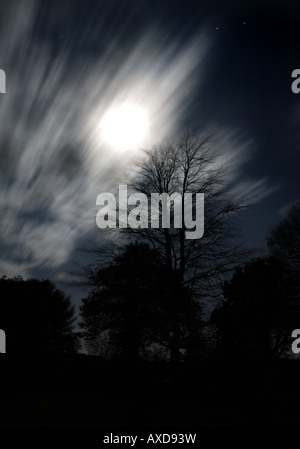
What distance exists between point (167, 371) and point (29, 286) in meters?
33.3

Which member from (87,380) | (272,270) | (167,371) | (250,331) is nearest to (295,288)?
(272,270)

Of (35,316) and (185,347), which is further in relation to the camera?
(35,316)

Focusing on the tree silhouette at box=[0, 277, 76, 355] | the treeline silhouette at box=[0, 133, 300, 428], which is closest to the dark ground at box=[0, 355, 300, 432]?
the treeline silhouette at box=[0, 133, 300, 428]

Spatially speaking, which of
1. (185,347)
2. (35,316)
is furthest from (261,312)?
(35,316)

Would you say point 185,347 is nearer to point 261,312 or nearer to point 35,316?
point 261,312

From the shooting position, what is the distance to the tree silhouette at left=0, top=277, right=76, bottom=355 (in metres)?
39.7

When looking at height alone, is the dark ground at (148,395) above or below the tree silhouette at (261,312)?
below

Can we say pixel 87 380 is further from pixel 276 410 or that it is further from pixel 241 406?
pixel 276 410

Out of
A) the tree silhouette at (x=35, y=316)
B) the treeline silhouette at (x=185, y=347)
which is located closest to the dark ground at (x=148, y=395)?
the treeline silhouette at (x=185, y=347)

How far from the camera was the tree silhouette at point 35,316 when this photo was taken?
130 feet

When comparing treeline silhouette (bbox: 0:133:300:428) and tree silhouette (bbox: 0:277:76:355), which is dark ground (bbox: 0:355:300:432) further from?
tree silhouette (bbox: 0:277:76:355)

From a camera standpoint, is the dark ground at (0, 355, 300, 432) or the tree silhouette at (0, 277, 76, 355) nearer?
the dark ground at (0, 355, 300, 432)

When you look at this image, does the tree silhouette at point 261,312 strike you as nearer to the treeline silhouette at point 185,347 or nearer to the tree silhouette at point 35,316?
the treeline silhouette at point 185,347

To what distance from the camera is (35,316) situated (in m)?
42.8
